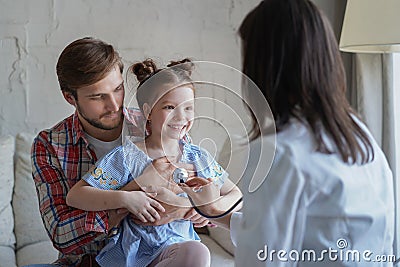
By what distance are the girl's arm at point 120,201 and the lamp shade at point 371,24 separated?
0.97 m

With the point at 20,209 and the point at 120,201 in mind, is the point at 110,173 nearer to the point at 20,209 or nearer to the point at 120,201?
the point at 120,201

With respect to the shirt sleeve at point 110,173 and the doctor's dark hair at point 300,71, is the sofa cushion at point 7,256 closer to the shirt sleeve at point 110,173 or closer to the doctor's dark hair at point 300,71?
the shirt sleeve at point 110,173

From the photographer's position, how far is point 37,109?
9.45 ft

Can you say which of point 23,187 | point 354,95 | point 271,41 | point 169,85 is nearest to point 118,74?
point 169,85

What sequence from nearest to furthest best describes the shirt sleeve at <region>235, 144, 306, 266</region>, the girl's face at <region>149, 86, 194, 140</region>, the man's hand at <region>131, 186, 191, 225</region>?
the shirt sleeve at <region>235, 144, 306, 266</region>, the girl's face at <region>149, 86, 194, 140</region>, the man's hand at <region>131, 186, 191, 225</region>

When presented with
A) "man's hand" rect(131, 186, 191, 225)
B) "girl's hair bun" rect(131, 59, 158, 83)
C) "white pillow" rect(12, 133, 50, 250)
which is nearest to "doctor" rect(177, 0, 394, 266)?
"man's hand" rect(131, 186, 191, 225)

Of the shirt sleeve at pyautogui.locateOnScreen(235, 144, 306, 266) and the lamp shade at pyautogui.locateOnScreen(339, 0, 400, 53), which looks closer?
the shirt sleeve at pyautogui.locateOnScreen(235, 144, 306, 266)

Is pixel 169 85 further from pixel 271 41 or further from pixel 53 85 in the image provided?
pixel 53 85

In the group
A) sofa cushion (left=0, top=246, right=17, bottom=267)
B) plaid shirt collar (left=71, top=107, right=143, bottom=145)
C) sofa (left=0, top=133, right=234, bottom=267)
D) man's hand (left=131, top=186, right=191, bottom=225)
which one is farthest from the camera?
sofa (left=0, top=133, right=234, bottom=267)

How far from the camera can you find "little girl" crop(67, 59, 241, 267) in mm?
1362

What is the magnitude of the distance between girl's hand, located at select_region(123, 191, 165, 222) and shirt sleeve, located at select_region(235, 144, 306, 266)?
45 cm

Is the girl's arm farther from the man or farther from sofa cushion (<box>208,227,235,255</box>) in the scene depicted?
sofa cushion (<box>208,227,235,255</box>)

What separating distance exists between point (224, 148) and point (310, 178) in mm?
533

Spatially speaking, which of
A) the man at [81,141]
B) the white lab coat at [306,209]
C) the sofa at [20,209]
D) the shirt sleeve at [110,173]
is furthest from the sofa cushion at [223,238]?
the white lab coat at [306,209]
